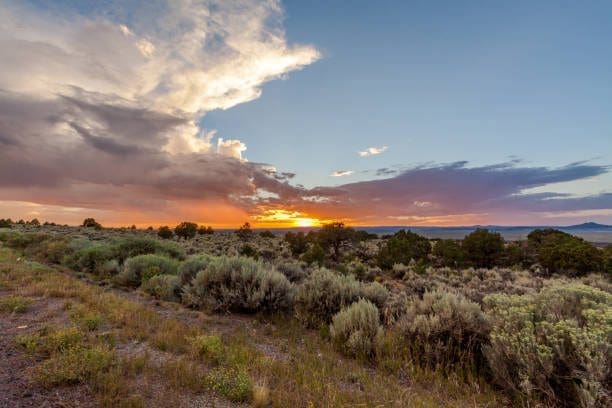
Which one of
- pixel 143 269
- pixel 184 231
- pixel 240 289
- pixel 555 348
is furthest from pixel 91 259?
pixel 184 231

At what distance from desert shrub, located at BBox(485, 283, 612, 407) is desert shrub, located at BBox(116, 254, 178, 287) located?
35.5 feet

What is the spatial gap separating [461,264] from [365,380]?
20878mm

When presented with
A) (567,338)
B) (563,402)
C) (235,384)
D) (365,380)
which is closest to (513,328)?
(567,338)

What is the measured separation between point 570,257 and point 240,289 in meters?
21.3

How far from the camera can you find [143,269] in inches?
459

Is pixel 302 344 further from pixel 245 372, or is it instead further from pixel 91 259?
pixel 91 259

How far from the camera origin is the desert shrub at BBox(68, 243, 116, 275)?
46.7 feet

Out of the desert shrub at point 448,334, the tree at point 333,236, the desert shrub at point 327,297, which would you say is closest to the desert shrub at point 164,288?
the desert shrub at point 327,297

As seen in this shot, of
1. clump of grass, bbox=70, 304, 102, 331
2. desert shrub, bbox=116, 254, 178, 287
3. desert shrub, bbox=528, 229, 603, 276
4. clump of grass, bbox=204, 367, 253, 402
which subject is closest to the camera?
clump of grass, bbox=204, 367, 253, 402

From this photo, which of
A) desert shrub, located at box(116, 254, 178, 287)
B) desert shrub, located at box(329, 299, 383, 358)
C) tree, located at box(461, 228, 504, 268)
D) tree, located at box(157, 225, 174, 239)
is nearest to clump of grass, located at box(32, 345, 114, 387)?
desert shrub, located at box(329, 299, 383, 358)

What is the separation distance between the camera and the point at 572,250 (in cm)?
1847

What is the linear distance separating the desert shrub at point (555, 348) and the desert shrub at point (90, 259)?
15.5 m

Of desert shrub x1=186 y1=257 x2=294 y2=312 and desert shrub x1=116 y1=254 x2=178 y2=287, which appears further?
desert shrub x1=116 y1=254 x2=178 y2=287

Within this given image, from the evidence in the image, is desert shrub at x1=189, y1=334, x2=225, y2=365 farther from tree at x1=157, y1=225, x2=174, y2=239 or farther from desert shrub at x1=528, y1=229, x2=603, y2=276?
tree at x1=157, y1=225, x2=174, y2=239
